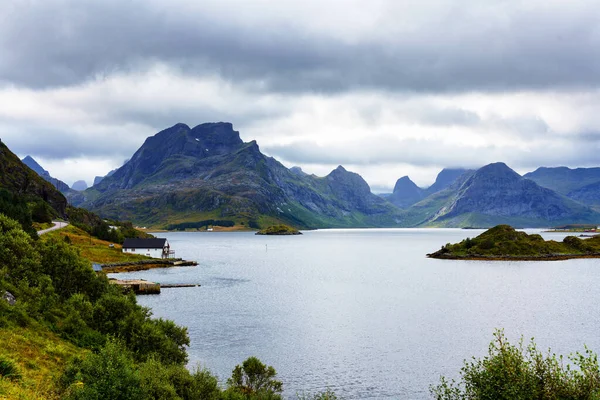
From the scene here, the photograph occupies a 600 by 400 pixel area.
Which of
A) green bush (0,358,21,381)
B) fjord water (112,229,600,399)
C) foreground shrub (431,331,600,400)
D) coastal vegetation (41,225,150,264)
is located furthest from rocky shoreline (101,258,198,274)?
foreground shrub (431,331,600,400)

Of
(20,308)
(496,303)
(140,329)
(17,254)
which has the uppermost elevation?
(17,254)

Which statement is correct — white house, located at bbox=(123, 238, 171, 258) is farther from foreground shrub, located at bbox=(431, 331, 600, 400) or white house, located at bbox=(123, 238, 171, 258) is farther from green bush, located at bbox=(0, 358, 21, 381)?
foreground shrub, located at bbox=(431, 331, 600, 400)

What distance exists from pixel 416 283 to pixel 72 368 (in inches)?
5077

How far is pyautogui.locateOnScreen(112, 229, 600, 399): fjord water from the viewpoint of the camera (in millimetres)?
60000

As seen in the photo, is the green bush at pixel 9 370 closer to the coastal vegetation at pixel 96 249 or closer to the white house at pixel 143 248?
the coastal vegetation at pixel 96 249

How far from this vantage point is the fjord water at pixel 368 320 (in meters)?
60.0

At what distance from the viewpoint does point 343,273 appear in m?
178

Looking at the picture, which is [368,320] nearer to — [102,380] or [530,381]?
[530,381]

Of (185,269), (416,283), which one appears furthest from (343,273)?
(185,269)

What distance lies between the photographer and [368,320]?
90.9 metres

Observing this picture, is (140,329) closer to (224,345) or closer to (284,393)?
(284,393)

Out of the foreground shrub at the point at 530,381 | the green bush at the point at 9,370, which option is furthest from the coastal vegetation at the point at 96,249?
the foreground shrub at the point at 530,381

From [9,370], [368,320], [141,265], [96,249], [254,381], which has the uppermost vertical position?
[9,370]

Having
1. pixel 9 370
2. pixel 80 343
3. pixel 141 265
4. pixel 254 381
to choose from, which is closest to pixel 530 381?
pixel 254 381
